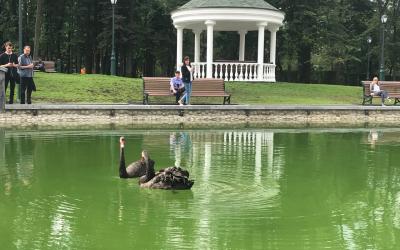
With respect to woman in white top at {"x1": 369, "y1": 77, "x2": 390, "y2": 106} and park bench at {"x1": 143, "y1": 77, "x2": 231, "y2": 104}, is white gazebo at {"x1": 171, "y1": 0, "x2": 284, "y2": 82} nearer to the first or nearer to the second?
park bench at {"x1": 143, "y1": 77, "x2": 231, "y2": 104}

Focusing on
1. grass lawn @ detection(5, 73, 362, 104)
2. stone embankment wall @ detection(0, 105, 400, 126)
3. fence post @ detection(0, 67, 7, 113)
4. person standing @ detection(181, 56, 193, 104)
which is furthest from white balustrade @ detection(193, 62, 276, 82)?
fence post @ detection(0, 67, 7, 113)

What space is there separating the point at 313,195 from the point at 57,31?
154 ft

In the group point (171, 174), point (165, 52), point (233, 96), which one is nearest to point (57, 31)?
point (165, 52)

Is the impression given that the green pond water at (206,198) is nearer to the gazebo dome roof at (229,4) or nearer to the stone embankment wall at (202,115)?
the stone embankment wall at (202,115)

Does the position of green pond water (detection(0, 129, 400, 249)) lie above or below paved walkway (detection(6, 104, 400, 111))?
below

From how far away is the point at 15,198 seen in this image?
7266 mm

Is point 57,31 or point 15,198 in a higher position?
point 57,31

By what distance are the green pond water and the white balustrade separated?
50.2ft

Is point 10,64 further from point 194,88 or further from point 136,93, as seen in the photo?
point 194,88

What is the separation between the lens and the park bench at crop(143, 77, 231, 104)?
20.7 meters

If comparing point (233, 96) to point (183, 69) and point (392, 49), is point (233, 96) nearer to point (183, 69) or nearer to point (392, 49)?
point (183, 69)

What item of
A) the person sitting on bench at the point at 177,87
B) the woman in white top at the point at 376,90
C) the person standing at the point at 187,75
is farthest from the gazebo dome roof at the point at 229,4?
the person standing at the point at 187,75

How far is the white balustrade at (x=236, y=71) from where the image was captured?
2811cm

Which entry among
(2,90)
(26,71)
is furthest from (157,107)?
(2,90)
